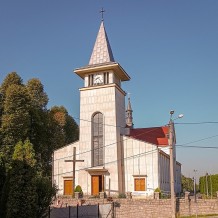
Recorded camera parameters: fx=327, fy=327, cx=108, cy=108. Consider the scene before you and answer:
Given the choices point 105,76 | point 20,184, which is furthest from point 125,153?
point 20,184

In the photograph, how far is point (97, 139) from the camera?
36406mm

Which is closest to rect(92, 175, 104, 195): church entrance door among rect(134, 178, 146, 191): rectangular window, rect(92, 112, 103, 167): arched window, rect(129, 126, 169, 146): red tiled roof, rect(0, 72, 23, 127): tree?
rect(92, 112, 103, 167): arched window

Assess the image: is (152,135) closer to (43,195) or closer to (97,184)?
(97,184)

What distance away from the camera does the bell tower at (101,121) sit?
34.9 metres

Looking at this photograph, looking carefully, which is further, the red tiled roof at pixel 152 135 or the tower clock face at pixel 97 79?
the red tiled roof at pixel 152 135

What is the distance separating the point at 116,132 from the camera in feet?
117

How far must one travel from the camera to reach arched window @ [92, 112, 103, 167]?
35.8 m

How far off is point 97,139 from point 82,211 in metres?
15.0

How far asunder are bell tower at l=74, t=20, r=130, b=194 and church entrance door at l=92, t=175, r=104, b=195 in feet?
0.34

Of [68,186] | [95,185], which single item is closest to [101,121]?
[95,185]

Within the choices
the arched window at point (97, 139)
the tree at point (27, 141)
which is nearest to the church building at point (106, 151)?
the arched window at point (97, 139)

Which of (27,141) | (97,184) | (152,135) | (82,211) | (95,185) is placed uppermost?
(152,135)

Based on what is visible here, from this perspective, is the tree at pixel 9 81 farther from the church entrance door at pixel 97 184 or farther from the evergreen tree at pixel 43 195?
the evergreen tree at pixel 43 195

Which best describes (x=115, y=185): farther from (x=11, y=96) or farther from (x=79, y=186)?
(x=11, y=96)
